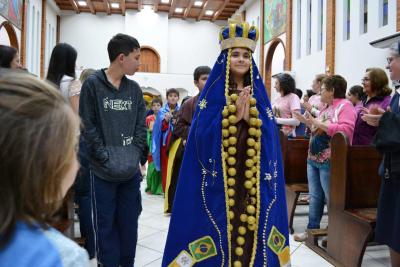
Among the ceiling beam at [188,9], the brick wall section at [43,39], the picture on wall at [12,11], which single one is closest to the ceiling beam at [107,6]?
the brick wall section at [43,39]

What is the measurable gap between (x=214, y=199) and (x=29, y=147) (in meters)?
1.53

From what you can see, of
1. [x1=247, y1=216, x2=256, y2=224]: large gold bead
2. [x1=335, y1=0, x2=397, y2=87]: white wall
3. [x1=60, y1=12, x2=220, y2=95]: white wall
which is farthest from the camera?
[x1=60, y1=12, x2=220, y2=95]: white wall

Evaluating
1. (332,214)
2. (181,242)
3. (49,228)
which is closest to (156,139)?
(332,214)

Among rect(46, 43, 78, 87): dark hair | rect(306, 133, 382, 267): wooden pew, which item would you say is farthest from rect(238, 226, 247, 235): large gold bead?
rect(46, 43, 78, 87): dark hair

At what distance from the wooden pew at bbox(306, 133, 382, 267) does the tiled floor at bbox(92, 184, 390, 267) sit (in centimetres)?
19

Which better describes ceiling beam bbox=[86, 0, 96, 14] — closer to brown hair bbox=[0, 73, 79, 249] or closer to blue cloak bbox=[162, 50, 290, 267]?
blue cloak bbox=[162, 50, 290, 267]

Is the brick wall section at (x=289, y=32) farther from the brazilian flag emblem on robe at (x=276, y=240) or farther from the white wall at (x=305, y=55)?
the brazilian flag emblem on robe at (x=276, y=240)

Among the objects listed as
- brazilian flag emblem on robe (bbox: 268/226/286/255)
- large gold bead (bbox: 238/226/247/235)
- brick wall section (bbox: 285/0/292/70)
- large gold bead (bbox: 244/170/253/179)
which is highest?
brick wall section (bbox: 285/0/292/70)

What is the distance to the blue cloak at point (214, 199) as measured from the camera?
82.0 inches

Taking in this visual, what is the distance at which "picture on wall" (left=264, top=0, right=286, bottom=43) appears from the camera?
12.9 meters

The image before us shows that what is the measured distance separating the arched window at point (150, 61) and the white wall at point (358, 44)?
11426 mm

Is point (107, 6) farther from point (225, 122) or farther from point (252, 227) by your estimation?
point (252, 227)

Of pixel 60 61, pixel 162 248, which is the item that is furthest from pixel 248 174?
pixel 162 248

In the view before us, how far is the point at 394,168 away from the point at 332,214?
1.20 metres
